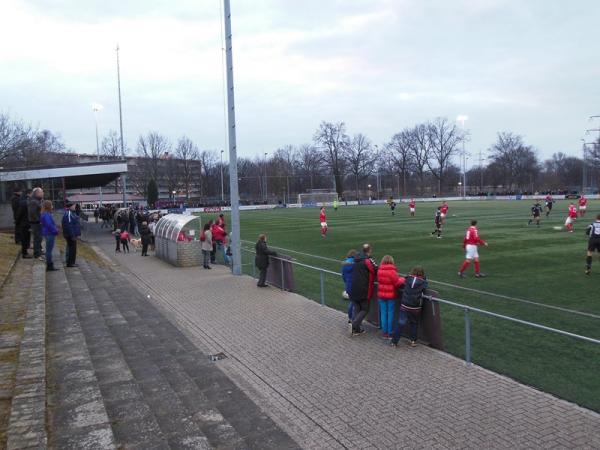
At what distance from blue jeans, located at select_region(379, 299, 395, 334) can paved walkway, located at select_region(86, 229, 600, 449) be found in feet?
0.88

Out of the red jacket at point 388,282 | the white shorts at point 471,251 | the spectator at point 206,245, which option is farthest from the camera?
the spectator at point 206,245

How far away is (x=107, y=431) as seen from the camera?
484 centimetres

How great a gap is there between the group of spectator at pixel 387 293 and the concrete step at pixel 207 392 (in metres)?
2.91

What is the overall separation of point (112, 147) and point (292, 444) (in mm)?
103659

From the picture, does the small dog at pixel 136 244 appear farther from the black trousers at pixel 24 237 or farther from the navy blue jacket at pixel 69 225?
the black trousers at pixel 24 237

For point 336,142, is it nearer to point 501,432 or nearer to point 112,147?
point 112,147

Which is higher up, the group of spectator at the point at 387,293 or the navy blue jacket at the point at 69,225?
the navy blue jacket at the point at 69,225

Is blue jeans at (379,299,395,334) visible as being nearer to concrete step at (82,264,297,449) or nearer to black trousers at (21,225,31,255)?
concrete step at (82,264,297,449)

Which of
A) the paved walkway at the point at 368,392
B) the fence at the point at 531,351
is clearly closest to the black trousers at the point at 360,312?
the paved walkway at the point at 368,392

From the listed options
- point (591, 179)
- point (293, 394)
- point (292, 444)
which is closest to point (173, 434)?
point (292, 444)

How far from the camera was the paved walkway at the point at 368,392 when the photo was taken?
5.23 meters

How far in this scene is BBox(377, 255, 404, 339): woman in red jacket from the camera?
28.5 ft

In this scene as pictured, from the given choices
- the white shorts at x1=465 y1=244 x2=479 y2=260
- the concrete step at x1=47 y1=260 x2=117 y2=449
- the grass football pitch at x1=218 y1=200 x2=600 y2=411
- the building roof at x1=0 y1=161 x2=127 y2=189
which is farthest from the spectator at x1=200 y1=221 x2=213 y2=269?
the building roof at x1=0 y1=161 x2=127 y2=189

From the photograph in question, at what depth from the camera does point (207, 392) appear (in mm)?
6477
